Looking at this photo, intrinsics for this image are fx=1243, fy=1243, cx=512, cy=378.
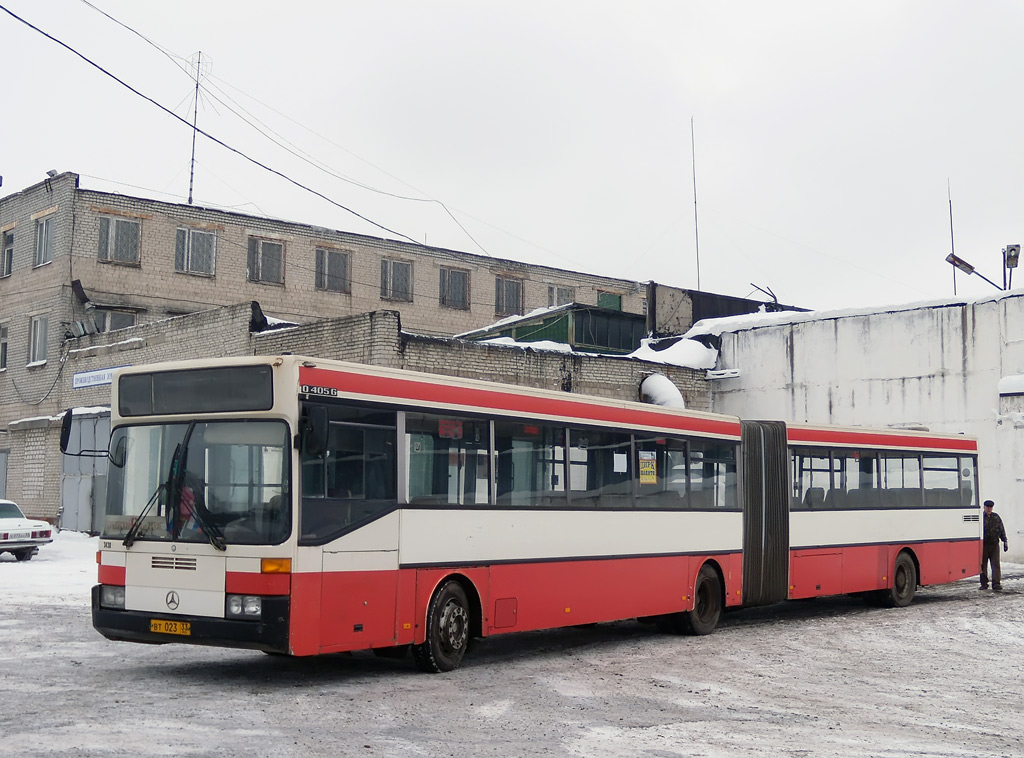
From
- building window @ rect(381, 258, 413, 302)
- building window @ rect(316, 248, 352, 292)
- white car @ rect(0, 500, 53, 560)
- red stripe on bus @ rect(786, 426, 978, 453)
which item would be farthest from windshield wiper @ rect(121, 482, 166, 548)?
building window @ rect(381, 258, 413, 302)

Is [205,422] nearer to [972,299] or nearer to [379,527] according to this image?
[379,527]

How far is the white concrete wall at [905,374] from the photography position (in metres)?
28.2

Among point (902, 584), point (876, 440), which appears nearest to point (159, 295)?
point (876, 440)

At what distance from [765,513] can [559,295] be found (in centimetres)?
3681

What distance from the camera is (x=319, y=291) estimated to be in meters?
45.8

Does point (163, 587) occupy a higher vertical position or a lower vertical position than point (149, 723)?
higher

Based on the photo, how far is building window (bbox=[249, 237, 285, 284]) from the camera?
44.1 metres

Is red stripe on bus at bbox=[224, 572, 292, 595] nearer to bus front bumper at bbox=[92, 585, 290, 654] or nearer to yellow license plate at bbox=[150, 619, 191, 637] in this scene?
bus front bumper at bbox=[92, 585, 290, 654]

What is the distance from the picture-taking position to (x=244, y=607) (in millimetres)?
10227

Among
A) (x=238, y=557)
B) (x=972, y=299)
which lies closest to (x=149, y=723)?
(x=238, y=557)

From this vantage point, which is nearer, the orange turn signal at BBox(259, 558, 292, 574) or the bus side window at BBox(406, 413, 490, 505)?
the orange turn signal at BBox(259, 558, 292, 574)

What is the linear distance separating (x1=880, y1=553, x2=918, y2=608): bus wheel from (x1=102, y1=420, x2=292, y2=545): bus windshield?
12.5 metres

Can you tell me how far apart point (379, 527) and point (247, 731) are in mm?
2930

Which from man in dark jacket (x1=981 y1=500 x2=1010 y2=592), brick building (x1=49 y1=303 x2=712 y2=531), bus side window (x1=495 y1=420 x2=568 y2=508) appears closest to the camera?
bus side window (x1=495 y1=420 x2=568 y2=508)
